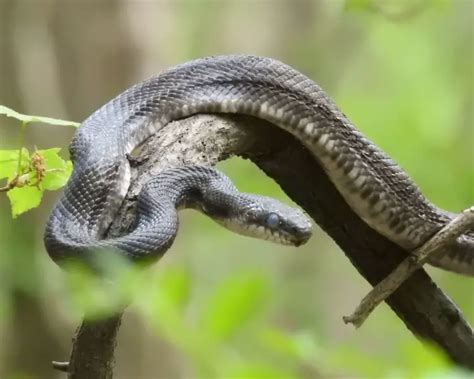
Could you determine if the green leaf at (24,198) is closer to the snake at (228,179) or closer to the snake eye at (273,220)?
the snake at (228,179)

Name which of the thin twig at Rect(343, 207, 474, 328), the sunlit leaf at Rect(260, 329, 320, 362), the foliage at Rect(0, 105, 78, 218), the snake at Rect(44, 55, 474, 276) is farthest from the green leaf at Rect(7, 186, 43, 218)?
the sunlit leaf at Rect(260, 329, 320, 362)

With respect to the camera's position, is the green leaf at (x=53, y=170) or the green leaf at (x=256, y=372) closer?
the green leaf at (x=256, y=372)

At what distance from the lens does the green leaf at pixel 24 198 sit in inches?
49.8

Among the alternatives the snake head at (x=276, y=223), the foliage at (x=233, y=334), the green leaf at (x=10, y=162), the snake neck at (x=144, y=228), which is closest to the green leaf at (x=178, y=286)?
the foliage at (x=233, y=334)

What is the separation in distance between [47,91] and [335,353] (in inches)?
133

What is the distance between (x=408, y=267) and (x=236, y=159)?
185 cm

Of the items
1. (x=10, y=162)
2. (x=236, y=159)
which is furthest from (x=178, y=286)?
(x=236, y=159)

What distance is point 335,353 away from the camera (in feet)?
1.67

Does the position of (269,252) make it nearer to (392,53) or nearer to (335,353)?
(392,53)

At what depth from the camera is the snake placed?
1.43m

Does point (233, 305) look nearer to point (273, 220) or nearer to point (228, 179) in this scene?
point (228, 179)

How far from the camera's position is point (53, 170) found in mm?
1278

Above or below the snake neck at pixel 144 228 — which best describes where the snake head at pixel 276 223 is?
below

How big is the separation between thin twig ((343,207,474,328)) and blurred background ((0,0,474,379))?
7 centimetres
